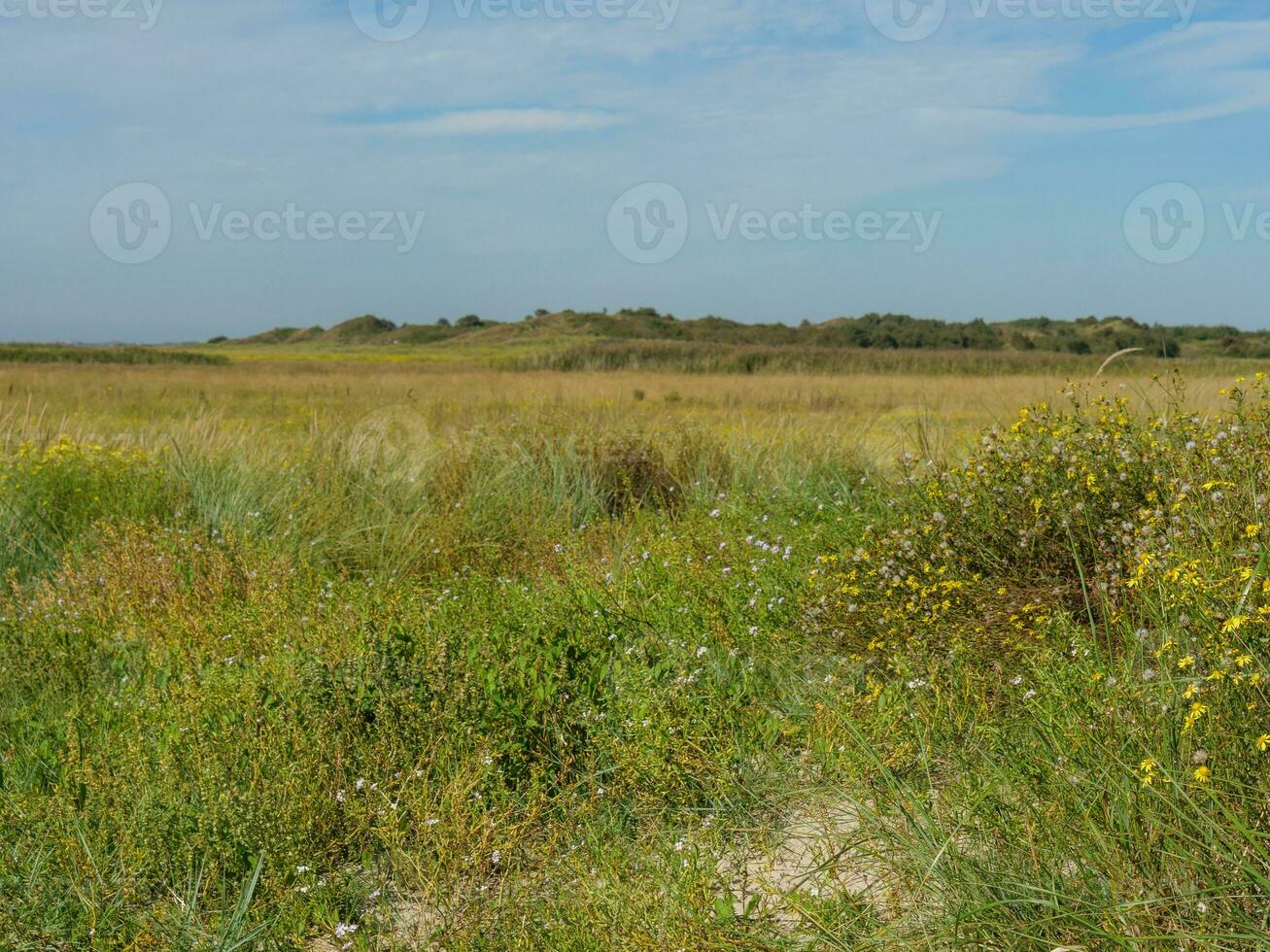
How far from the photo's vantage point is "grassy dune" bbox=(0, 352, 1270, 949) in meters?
2.48

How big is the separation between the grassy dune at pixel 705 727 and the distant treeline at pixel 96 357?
1740 inches

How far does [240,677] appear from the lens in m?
4.15

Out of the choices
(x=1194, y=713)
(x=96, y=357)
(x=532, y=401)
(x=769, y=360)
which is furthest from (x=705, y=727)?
(x=96, y=357)

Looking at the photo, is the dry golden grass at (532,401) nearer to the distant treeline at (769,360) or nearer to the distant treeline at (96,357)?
the distant treeline at (769,360)

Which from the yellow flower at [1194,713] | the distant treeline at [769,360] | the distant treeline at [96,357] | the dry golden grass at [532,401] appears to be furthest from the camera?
the distant treeline at [96,357]

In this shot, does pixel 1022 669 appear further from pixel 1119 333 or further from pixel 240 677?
pixel 1119 333

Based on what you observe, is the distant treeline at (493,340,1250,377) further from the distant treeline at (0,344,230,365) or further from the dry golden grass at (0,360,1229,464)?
the distant treeline at (0,344,230,365)

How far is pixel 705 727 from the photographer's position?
3.44m

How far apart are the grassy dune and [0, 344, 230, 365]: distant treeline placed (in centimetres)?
4420

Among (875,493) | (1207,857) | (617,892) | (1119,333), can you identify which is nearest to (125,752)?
(617,892)

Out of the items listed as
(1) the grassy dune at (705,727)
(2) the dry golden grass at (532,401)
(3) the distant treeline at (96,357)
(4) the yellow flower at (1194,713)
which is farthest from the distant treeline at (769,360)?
(4) the yellow flower at (1194,713)

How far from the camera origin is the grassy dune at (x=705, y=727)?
2.48m

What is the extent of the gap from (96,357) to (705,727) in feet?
176

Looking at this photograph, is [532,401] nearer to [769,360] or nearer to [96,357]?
[769,360]
